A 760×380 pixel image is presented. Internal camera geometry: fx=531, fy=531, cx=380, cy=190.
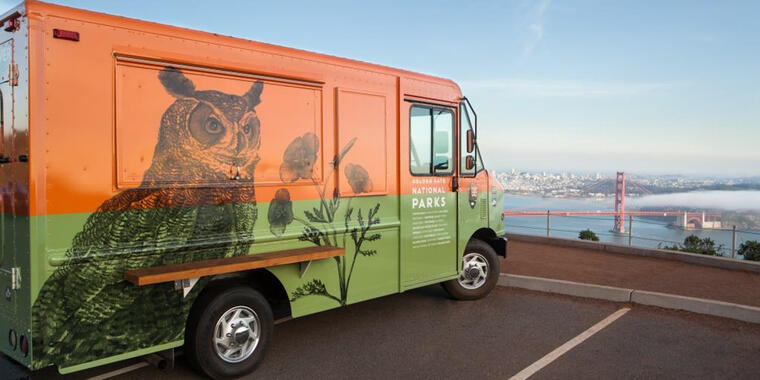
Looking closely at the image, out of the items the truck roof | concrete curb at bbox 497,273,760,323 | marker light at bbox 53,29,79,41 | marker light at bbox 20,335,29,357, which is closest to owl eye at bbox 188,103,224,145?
Answer: the truck roof

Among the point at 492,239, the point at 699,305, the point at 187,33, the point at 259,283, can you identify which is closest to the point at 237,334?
the point at 259,283

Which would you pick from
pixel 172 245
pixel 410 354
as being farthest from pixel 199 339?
pixel 410 354

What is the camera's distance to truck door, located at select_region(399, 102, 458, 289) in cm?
607

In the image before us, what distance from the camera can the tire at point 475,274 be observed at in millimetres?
7000

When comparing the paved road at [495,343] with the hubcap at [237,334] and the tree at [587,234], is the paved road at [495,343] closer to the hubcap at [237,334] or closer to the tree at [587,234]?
the hubcap at [237,334]

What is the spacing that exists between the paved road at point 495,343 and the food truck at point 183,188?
48 cm

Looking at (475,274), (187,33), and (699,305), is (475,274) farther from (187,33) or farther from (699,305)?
(187,33)

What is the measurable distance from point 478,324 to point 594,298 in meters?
2.12

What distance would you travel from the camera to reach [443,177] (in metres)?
6.58

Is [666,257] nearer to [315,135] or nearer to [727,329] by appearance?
[727,329]

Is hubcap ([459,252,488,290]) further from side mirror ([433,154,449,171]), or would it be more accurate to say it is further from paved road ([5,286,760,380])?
side mirror ([433,154,449,171])

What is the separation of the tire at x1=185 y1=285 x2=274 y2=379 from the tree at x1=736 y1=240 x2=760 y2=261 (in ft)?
32.5

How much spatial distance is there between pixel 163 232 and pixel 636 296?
5.81m

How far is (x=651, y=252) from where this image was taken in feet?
33.6
